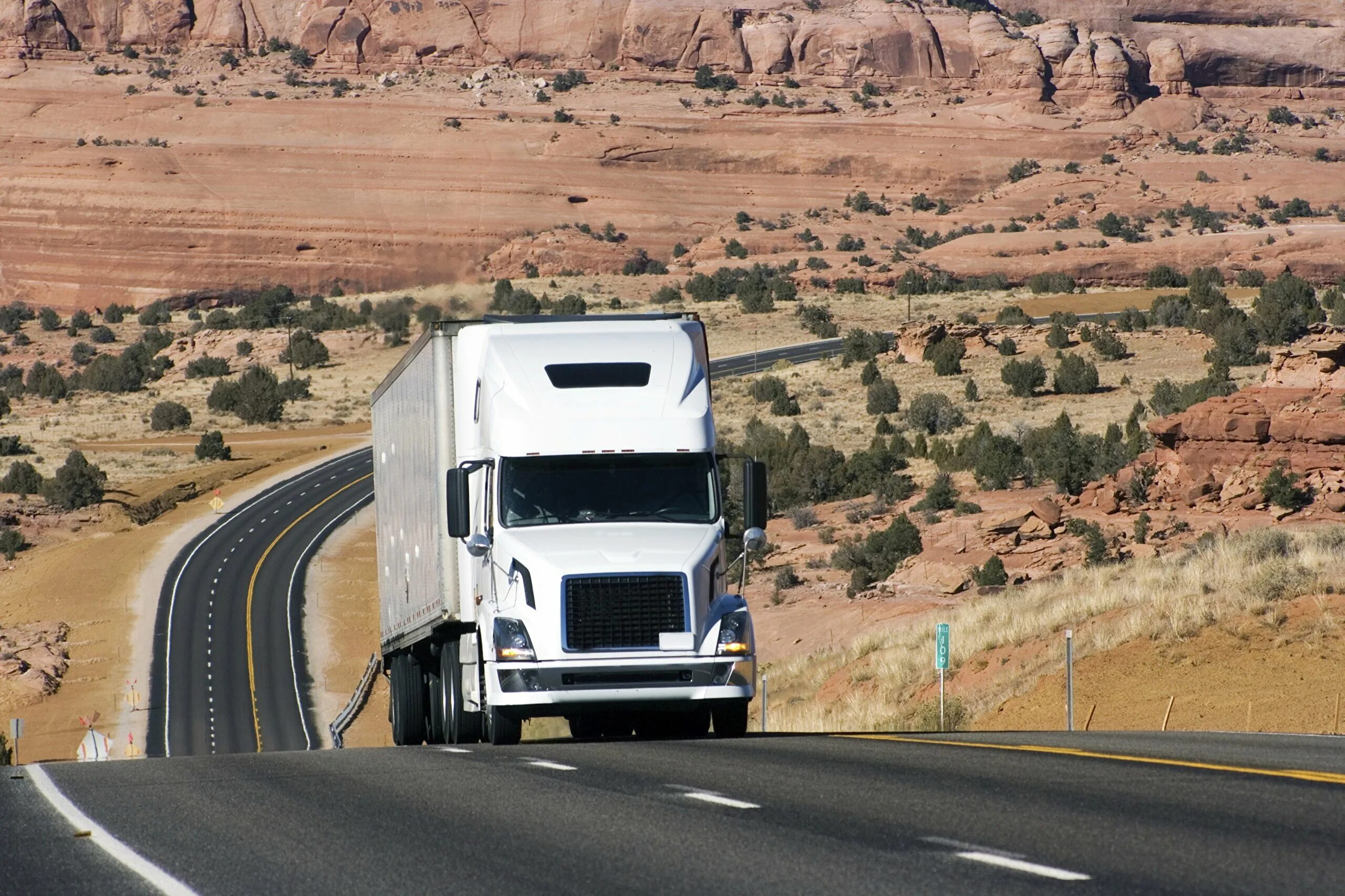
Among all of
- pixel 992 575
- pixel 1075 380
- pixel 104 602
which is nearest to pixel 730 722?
pixel 992 575

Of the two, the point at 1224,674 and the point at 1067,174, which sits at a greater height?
the point at 1067,174

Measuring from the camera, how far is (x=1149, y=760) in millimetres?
12922

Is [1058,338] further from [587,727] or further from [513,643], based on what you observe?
[513,643]

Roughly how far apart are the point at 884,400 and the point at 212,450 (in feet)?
105

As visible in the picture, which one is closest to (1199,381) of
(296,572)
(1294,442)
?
(1294,442)

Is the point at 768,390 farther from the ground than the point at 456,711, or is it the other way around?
the point at 768,390

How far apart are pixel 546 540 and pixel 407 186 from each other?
131m

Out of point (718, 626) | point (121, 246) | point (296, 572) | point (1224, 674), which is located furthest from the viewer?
point (121, 246)

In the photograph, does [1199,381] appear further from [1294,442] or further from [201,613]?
[201,613]

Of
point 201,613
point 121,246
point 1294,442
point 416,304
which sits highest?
point 121,246

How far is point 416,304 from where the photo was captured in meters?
29.8

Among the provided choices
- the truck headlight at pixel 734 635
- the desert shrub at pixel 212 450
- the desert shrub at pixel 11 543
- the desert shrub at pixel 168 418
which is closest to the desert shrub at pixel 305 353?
the desert shrub at pixel 168 418

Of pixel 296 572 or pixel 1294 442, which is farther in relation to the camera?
pixel 296 572

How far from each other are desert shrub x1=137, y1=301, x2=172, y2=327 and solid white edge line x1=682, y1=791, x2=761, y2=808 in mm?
118866
